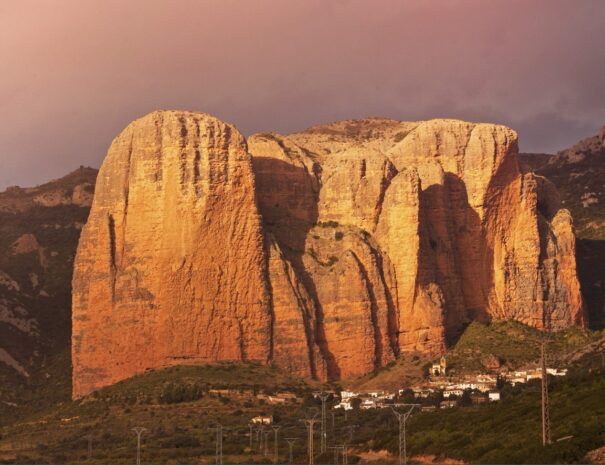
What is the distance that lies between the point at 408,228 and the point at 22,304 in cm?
3415

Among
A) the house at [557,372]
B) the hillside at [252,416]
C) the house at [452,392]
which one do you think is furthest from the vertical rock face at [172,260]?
the house at [557,372]

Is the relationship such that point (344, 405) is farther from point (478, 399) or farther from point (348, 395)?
point (478, 399)

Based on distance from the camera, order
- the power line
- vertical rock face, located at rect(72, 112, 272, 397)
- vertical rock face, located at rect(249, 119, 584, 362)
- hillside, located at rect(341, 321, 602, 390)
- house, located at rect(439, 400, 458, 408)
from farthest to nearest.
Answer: vertical rock face, located at rect(249, 119, 584, 362), hillside, located at rect(341, 321, 602, 390), vertical rock face, located at rect(72, 112, 272, 397), house, located at rect(439, 400, 458, 408), the power line

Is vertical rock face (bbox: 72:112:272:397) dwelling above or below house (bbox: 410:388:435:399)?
above

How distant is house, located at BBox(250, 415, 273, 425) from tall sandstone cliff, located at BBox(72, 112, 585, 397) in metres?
11.1

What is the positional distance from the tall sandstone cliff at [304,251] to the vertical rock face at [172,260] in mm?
95

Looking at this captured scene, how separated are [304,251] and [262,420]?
848 inches

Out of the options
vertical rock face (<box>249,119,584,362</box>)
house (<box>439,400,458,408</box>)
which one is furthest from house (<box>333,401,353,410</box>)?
vertical rock face (<box>249,119,584,362</box>)

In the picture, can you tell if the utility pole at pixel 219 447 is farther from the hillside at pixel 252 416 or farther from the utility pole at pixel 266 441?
the utility pole at pixel 266 441

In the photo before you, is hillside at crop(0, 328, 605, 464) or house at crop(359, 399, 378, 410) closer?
hillside at crop(0, 328, 605, 464)

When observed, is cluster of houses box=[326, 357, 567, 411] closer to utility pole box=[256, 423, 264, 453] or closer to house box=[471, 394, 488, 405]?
house box=[471, 394, 488, 405]

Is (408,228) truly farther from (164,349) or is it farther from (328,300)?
(164,349)

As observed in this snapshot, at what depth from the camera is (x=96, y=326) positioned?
127062 millimetres

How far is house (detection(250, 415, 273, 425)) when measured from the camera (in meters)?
115
